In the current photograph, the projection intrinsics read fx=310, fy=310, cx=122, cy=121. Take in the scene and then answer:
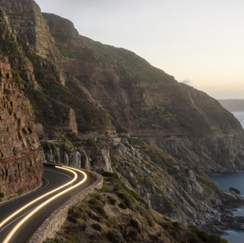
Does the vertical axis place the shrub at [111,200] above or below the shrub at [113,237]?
above

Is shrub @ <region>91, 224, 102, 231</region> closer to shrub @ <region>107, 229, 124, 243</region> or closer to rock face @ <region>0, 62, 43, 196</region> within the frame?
shrub @ <region>107, 229, 124, 243</region>

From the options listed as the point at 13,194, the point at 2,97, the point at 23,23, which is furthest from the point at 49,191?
the point at 23,23

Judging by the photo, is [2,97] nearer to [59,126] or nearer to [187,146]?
[59,126]

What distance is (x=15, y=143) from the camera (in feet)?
104

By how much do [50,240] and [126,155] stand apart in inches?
2675

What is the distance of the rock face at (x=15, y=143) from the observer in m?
29.5

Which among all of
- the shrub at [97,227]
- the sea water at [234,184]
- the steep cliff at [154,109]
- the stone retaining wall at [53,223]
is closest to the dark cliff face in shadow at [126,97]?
the steep cliff at [154,109]

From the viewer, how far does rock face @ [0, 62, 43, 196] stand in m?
29.5

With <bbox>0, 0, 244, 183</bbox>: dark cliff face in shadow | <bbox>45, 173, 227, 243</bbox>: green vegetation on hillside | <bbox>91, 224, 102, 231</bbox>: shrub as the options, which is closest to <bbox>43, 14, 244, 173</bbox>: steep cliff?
<bbox>0, 0, 244, 183</bbox>: dark cliff face in shadow

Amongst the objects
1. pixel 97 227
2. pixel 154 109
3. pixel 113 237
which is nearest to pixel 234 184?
pixel 154 109

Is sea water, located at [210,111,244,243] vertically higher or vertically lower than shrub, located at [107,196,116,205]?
lower

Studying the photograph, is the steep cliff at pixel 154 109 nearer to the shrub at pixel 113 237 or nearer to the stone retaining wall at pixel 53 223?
the stone retaining wall at pixel 53 223

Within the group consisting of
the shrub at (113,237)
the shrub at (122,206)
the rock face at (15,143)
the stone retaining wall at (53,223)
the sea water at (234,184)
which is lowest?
the sea water at (234,184)

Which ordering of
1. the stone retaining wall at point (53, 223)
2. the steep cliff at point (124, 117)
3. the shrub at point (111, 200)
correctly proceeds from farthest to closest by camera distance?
the steep cliff at point (124, 117)
the shrub at point (111, 200)
the stone retaining wall at point (53, 223)
